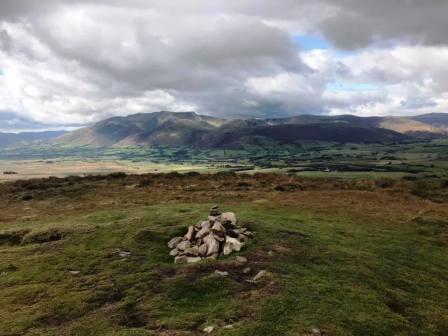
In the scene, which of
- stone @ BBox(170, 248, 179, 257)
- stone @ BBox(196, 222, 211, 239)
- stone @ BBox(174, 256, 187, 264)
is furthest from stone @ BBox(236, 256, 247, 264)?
stone @ BBox(170, 248, 179, 257)

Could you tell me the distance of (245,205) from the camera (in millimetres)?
51188

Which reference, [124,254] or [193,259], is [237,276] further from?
[124,254]

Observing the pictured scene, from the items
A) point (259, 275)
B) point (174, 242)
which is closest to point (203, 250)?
point (174, 242)

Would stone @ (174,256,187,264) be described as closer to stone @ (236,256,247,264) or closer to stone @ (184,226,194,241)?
stone @ (184,226,194,241)

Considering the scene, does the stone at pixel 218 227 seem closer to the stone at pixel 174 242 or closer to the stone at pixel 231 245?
the stone at pixel 231 245

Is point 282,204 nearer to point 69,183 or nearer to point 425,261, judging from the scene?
point 425,261

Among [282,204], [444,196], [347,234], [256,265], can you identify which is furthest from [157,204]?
[444,196]

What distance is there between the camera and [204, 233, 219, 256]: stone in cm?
2933

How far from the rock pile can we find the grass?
2.93ft

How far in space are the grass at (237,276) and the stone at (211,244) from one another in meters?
1.57

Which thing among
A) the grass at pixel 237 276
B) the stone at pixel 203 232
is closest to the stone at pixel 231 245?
the grass at pixel 237 276

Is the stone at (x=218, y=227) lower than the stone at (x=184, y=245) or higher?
higher

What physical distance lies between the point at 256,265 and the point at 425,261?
14.2m

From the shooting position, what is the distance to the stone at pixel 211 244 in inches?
1155
